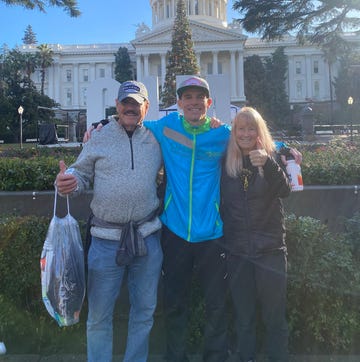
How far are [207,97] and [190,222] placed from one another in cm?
95

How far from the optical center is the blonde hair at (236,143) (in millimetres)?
3002

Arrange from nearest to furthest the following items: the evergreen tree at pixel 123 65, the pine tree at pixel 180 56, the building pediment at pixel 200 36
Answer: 1. the pine tree at pixel 180 56
2. the building pediment at pixel 200 36
3. the evergreen tree at pixel 123 65

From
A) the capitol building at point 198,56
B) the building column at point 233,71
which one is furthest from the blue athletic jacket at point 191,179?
the building column at point 233,71

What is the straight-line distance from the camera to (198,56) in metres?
74.0

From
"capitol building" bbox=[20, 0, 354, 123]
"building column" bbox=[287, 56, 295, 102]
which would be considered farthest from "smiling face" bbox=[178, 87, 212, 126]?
"building column" bbox=[287, 56, 295, 102]

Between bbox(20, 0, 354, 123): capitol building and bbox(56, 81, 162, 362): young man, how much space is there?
6706 centimetres

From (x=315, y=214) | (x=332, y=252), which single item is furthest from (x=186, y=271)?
(x=315, y=214)

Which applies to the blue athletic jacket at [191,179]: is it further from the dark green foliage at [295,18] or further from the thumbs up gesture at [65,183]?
the dark green foliage at [295,18]

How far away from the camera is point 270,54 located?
82500mm

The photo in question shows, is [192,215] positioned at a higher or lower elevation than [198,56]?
lower

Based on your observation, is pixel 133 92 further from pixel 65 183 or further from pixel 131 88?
pixel 65 183

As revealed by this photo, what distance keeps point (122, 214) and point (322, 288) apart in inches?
68.8

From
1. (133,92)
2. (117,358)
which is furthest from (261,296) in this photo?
(133,92)

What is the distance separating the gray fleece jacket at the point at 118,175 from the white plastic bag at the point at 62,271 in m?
0.18
